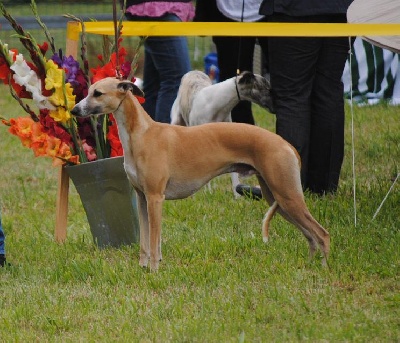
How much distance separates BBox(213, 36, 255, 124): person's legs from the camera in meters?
7.94

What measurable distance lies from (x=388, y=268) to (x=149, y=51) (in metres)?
3.70

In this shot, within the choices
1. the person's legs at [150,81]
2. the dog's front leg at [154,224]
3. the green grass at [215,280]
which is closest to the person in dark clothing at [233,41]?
the person's legs at [150,81]

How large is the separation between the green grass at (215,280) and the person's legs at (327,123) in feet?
0.62

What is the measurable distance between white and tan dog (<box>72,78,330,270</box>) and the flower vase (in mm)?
456

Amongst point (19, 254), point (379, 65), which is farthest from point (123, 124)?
point (379, 65)

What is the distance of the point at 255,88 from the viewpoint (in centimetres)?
754

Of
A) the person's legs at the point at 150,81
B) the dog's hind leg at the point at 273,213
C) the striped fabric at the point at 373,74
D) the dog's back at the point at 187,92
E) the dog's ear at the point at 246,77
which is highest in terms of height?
the dog's hind leg at the point at 273,213

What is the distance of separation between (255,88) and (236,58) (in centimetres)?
67

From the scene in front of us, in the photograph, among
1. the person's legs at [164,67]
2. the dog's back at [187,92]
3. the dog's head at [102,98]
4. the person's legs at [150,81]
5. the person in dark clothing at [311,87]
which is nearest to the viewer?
the dog's head at [102,98]

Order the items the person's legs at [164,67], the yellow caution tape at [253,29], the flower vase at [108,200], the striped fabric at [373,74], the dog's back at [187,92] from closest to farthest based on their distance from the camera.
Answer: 1. the yellow caution tape at [253,29]
2. the flower vase at [108,200]
3. the dog's back at [187,92]
4. the person's legs at [164,67]
5. the striped fabric at [373,74]

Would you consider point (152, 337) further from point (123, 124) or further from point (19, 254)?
point (19, 254)

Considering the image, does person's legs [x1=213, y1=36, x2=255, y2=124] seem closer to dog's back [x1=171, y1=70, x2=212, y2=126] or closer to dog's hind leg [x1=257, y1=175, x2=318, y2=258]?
dog's back [x1=171, y1=70, x2=212, y2=126]

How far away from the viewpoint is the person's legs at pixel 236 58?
7.94 meters

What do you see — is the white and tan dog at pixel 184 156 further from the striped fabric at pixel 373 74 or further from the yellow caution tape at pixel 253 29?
the striped fabric at pixel 373 74
